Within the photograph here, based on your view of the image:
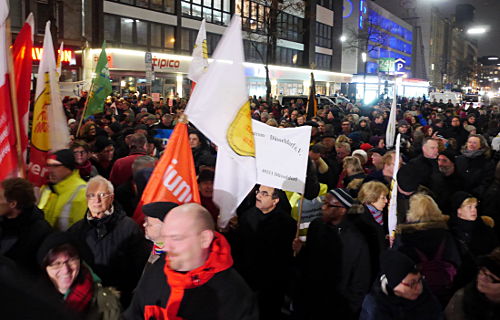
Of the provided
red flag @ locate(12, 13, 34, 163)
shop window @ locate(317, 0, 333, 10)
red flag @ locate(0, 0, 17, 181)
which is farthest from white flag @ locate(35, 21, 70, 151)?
shop window @ locate(317, 0, 333, 10)

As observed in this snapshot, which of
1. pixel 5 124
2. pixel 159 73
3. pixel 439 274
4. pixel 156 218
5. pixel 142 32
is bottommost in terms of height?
pixel 439 274

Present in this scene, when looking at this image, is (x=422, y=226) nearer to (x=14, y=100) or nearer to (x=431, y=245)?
(x=431, y=245)

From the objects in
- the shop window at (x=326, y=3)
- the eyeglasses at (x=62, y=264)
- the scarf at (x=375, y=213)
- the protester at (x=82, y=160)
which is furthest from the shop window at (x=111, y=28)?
the shop window at (x=326, y=3)

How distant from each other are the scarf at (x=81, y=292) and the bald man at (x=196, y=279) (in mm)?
461

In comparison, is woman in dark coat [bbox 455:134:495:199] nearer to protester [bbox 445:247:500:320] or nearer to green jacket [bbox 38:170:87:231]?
protester [bbox 445:247:500:320]

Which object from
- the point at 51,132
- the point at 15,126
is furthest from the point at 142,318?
the point at 51,132

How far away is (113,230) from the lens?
4035mm

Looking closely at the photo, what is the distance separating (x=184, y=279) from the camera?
2654 mm

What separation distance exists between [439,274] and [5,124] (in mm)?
3796

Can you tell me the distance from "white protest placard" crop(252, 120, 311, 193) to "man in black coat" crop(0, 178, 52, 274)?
6.60ft

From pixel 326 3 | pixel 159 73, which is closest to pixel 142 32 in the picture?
pixel 159 73

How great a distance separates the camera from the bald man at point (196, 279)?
2.65 m

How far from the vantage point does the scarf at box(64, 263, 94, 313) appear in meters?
2.96

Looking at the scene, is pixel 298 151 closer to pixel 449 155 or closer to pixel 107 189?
pixel 107 189
